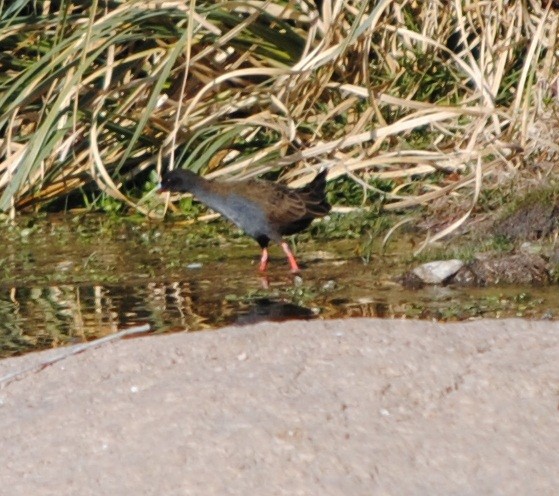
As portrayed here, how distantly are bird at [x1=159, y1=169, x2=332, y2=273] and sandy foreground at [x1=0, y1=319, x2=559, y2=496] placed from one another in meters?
2.86

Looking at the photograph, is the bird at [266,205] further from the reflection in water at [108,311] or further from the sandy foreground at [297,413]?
the sandy foreground at [297,413]

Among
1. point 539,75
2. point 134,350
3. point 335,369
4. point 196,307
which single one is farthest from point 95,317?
point 539,75

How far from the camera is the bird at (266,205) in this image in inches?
346

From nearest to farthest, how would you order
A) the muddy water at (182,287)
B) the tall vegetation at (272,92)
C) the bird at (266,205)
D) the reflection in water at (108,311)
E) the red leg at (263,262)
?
the reflection in water at (108,311), the muddy water at (182,287), the red leg at (263,262), the bird at (266,205), the tall vegetation at (272,92)

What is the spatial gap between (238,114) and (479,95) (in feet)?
6.06

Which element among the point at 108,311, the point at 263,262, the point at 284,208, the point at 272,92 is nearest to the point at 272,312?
the point at 108,311

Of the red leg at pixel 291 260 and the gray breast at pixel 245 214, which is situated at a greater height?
the gray breast at pixel 245 214

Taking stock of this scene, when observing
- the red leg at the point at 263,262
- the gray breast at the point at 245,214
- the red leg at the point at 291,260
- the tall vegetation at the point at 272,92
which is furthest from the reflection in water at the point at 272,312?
the tall vegetation at the point at 272,92

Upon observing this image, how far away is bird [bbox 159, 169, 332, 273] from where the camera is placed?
8789 millimetres

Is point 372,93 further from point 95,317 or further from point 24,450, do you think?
point 24,450

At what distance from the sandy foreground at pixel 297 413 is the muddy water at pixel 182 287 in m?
1.39

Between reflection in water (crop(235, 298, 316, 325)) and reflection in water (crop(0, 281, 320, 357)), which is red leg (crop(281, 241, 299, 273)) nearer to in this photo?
reflection in water (crop(0, 281, 320, 357))

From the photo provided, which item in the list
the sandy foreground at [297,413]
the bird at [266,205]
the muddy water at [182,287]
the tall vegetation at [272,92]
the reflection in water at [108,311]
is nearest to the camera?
the sandy foreground at [297,413]

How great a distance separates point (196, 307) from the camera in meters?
7.70
